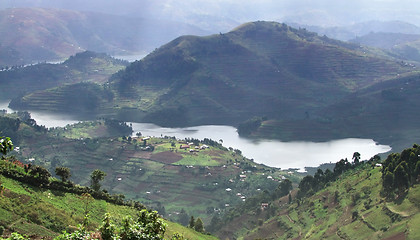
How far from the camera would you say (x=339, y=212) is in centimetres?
6719

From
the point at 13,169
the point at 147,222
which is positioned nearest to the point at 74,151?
the point at 13,169

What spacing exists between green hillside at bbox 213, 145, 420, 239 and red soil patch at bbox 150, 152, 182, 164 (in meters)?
40.6

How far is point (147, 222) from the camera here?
1892 centimetres

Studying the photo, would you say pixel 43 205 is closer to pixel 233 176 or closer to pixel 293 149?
pixel 233 176

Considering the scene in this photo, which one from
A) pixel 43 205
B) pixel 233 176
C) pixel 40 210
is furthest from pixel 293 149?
pixel 40 210

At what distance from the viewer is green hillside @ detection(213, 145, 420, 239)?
55000mm

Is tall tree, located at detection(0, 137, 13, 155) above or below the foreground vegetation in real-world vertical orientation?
above

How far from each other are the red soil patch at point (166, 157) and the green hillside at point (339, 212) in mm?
40632

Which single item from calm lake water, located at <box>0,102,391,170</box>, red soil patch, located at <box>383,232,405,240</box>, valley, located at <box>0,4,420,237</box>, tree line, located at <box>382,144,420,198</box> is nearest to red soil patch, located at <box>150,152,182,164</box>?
valley, located at <box>0,4,420,237</box>

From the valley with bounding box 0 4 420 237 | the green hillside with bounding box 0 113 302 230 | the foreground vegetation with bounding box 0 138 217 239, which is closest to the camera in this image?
the foreground vegetation with bounding box 0 138 217 239

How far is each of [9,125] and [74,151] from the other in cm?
2185

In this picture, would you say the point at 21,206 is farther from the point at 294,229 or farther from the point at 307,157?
the point at 307,157

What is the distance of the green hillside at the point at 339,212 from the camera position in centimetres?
5500

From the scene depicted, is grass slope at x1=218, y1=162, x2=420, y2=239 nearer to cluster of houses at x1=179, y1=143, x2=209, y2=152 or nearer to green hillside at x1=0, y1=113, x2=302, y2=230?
green hillside at x1=0, y1=113, x2=302, y2=230
